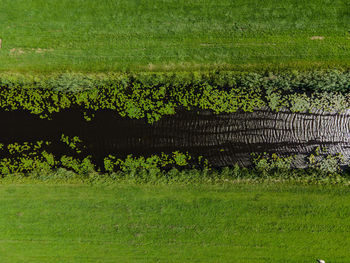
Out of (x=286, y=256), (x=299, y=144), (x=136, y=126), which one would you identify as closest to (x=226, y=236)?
(x=286, y=256)

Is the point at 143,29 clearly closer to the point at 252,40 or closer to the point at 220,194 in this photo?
the point at 252,40

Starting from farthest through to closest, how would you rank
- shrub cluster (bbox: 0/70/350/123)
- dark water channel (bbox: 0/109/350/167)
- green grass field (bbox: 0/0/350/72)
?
dark water channel (bbox: 0/109/350/167), shrub cluster (bbox: 0/70/350/123), green grass field (bbox: 0/0/350/72)

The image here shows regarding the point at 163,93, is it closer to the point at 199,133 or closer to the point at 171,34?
the point at 199,133

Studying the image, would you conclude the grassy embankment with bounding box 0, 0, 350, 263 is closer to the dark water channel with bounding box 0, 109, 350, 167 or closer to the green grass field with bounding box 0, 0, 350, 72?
the green grass field with bounding box 0, 0, 350, 72

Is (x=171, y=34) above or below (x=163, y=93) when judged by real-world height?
above

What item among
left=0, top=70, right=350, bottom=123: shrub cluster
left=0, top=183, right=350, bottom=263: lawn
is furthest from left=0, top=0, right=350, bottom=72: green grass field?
left=0, top=183, right=350, bottom=263: lawn

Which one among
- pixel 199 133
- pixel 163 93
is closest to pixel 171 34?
pixel 163 93
